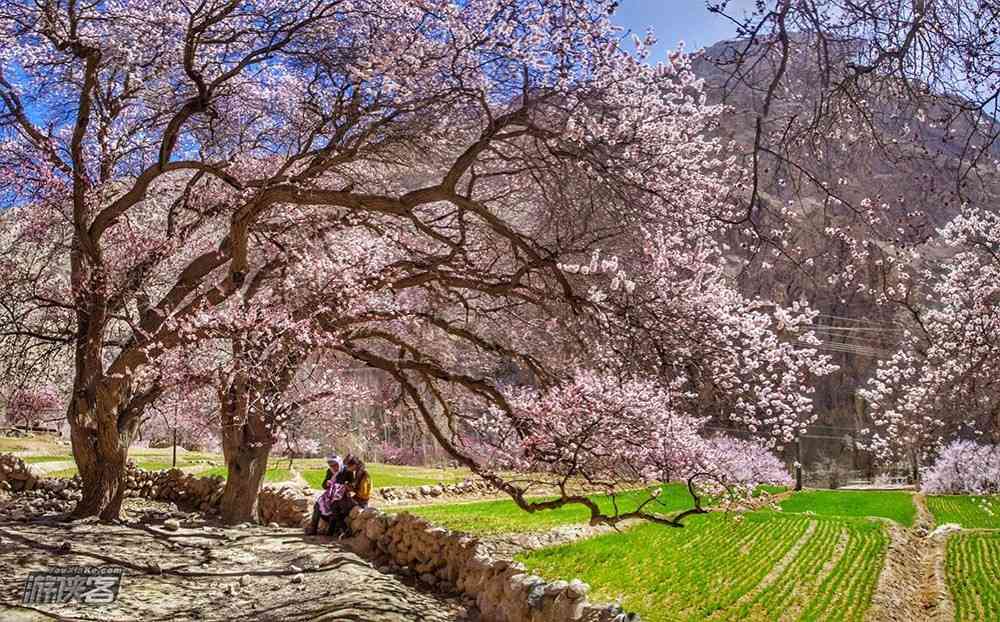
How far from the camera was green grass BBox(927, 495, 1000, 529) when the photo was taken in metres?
17.7

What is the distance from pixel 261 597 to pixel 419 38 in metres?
5.57

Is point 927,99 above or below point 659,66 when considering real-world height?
below

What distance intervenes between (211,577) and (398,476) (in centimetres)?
1591

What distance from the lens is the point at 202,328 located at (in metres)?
8.35

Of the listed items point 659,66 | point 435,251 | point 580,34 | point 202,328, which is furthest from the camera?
point 435,251

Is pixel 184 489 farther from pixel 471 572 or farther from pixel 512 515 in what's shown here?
pixel 471 572

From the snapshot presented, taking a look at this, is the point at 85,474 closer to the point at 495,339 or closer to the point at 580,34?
the point at 495,339

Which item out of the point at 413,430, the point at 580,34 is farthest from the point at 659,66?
the point at 413,430

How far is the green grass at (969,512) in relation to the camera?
57.9 ft

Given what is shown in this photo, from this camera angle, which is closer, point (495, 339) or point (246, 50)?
point (246, 50)

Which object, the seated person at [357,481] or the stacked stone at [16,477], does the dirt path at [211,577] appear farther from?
the stacked stone at [16,477]

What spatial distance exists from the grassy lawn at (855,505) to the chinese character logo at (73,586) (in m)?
15.8

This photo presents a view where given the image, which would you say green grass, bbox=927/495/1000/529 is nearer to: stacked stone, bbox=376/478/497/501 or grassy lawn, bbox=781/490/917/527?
grassy lawn, bbox=781/490/917/527

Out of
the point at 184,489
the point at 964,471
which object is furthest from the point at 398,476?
the point at 964,471
